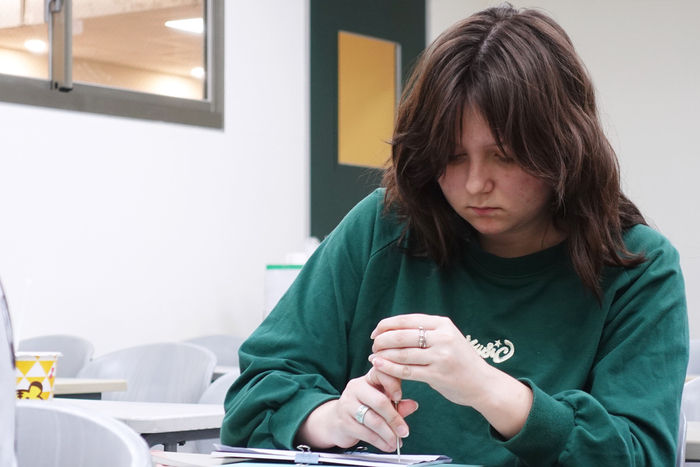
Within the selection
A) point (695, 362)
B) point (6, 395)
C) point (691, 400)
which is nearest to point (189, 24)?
point (695, 362)

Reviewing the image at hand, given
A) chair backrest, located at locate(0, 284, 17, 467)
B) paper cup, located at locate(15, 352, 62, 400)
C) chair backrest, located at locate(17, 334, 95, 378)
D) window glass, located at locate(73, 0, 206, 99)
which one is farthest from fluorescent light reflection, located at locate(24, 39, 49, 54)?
chair backrest, located at locate(0, 284, 17, 467)

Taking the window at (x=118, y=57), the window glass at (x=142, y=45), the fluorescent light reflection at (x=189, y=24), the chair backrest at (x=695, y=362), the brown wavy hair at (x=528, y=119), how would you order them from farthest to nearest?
the fluorescent light reflection at (x=189, y=24) < the window glass at (x=142, y=45) < the window at (x=118, y=57) < the chair backrest at (x=695, y=362) < the brown wavy hair at (x=528, y=119)

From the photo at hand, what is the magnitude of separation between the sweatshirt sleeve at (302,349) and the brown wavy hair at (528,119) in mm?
129

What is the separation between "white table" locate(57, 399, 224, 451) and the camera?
1549 millimetres

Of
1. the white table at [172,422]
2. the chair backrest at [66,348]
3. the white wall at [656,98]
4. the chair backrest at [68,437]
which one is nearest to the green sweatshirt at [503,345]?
the chair backrest at [68,437]

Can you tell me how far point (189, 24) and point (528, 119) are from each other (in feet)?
11.0

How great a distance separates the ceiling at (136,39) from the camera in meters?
3.65

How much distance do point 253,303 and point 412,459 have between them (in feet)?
11.2

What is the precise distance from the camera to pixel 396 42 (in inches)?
204

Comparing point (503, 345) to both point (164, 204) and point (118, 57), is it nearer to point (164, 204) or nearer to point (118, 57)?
point (164, 204)

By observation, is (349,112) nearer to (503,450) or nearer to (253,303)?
(253,303)

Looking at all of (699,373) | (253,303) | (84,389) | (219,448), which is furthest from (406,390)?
(253,303)

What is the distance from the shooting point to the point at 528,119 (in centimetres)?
105

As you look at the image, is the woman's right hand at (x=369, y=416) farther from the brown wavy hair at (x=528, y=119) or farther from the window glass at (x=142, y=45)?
the window glass at (x=142, y=45)
